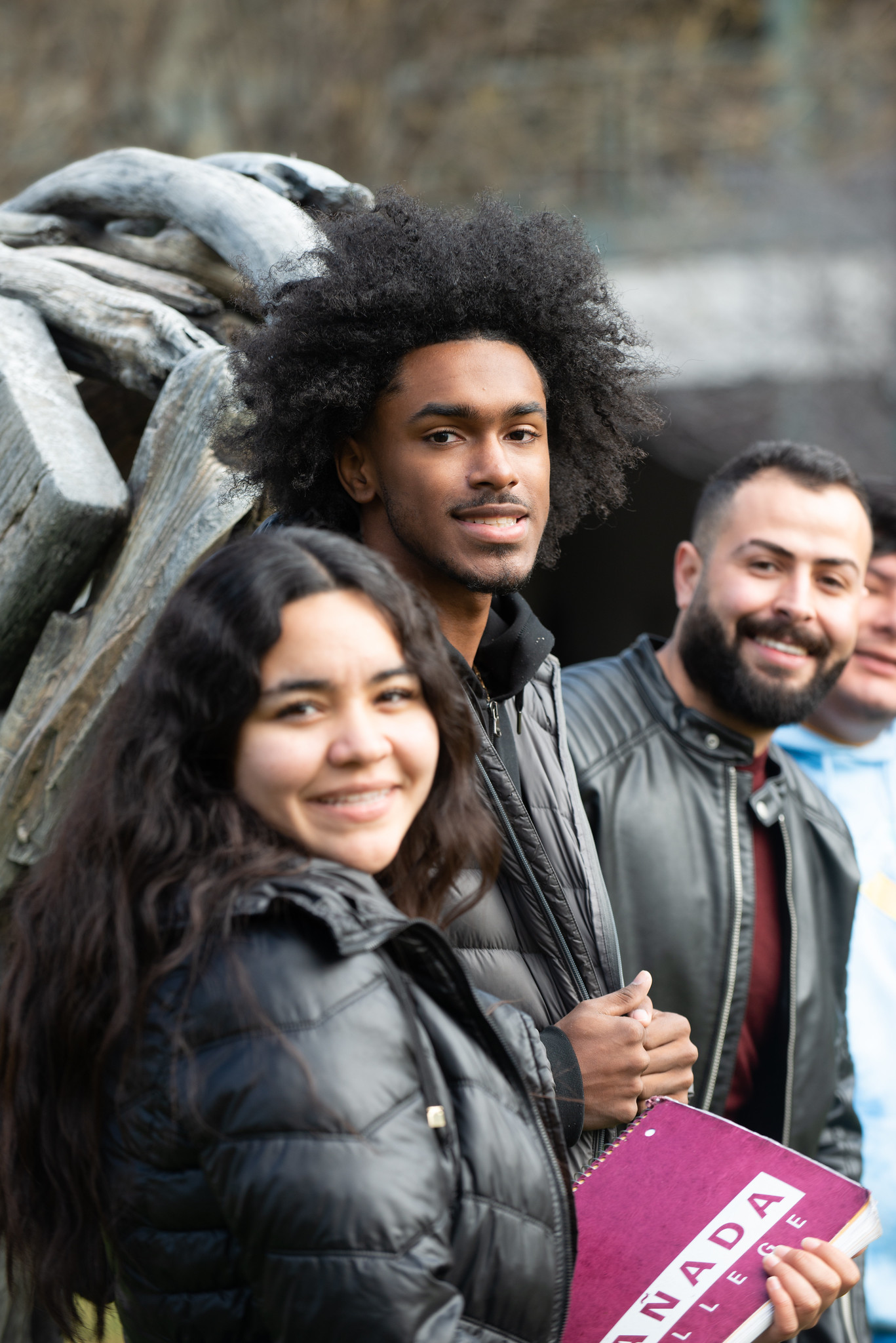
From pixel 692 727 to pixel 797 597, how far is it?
1.26 ft

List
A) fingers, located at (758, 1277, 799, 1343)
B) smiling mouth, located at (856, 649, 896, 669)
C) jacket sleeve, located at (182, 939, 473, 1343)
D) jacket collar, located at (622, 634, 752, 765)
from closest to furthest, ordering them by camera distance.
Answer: jacket sleeve, located at (182, 939, 473, 1343)
fingers, located at (758, 1277, 799, 1343)
jacket collar, located at (622, 634, 752, 765)
smiling mouth, located at (856, 649, 896, 669)

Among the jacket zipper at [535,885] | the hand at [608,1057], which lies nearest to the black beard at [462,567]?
the jacket zipper at [535,885]

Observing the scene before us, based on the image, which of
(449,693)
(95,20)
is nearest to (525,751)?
(449,693)

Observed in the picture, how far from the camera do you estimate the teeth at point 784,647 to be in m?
2.97

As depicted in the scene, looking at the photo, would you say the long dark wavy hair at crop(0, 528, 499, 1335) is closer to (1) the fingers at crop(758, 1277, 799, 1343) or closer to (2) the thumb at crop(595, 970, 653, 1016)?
(2) the thumb at crop(595, 970, 653, 1016)

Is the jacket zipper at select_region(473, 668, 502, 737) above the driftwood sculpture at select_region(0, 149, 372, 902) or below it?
below

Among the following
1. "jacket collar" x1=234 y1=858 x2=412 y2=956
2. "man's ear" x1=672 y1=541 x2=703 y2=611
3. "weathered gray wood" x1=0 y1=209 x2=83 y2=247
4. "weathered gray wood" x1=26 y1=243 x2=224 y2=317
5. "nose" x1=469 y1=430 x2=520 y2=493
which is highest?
"weathered gray wood" x1=0 y1=209 x2=83 y2=247

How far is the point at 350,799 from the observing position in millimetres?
1477

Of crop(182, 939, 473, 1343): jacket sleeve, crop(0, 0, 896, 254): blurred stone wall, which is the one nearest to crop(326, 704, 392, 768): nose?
crop(182, 939, 473, 1343): jacket sleeve

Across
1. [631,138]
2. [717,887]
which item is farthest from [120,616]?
[631,138]

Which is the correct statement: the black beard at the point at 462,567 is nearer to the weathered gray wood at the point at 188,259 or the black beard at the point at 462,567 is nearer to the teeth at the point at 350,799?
the teeth at the point at 350,799

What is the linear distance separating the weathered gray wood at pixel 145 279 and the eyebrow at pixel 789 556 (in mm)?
1319

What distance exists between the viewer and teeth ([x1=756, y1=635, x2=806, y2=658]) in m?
2.97

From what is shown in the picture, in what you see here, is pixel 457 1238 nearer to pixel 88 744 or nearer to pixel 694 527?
pixel 88 744
